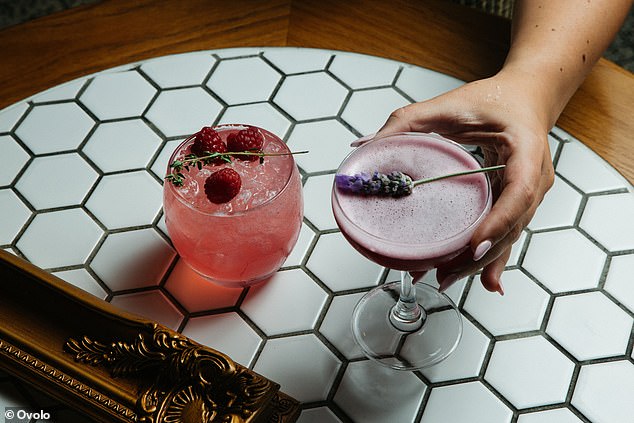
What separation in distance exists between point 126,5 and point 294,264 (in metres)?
0.68

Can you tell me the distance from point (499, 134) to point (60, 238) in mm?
691

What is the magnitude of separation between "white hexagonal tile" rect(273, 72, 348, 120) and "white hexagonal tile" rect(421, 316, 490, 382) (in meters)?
0.47

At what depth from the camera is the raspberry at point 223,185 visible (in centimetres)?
102

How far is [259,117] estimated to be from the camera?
53.4 inches

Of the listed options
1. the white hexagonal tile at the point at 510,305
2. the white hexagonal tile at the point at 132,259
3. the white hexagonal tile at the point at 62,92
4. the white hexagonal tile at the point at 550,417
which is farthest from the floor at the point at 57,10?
the white hexagonal tile at the point at 550,417

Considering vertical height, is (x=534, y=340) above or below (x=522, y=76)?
below

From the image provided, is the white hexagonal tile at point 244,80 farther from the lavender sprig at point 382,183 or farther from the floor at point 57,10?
the floor at point 57,10

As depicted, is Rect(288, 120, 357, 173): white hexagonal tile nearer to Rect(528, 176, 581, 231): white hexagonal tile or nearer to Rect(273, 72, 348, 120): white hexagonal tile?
Rect(273, 72, 348, 120): white hexagonal tile

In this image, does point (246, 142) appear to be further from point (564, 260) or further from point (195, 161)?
point (564, 260)

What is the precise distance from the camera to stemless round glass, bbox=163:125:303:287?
105cm

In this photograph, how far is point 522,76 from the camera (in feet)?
3.88

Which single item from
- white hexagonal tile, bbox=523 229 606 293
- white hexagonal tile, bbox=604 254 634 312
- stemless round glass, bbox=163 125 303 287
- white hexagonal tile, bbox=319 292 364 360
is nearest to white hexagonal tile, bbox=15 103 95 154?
stemless round glass, bbox=163 125 303 287

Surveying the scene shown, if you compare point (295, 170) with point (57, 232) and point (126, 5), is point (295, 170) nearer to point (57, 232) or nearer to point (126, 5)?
point (57, 232)

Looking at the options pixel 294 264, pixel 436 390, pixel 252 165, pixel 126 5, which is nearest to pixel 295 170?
Result: pixel 252 165
